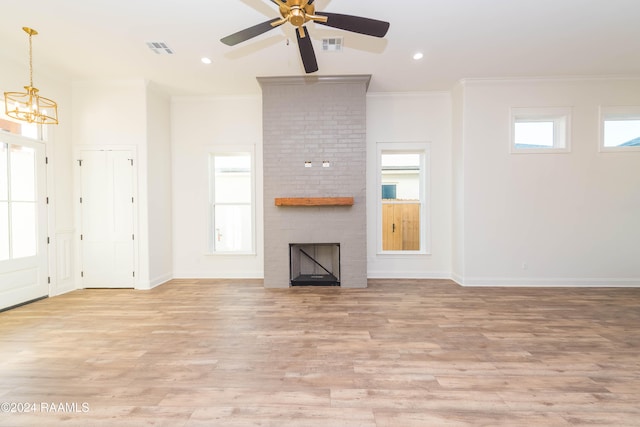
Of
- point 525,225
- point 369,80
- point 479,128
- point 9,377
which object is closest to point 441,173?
point 479,128

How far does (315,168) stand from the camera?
4.41m

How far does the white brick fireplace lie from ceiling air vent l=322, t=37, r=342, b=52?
79cm

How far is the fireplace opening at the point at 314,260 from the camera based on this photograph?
15.2ft

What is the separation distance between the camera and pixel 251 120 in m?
5.02

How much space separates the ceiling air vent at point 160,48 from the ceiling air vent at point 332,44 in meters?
1.96

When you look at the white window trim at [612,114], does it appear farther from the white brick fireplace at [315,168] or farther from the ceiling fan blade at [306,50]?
the ceiling fan blade at [306,50]

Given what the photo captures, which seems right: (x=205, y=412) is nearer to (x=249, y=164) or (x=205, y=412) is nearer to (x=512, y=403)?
(x=512, y=403)

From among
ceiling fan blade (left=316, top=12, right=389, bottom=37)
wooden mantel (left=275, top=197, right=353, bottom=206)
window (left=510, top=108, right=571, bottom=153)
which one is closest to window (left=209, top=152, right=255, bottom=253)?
wooden mantel (left=275, top=197, right=353, bottom=206)

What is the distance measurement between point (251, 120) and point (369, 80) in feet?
7.04

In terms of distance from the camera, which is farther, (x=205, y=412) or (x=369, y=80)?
(x=369, y=80)

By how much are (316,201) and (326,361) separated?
2.44 meters

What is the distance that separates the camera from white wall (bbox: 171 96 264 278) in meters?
5.02

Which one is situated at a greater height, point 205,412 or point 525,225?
point 525,225

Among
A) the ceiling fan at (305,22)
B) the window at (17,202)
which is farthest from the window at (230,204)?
the ceiling fan at (305,22)
